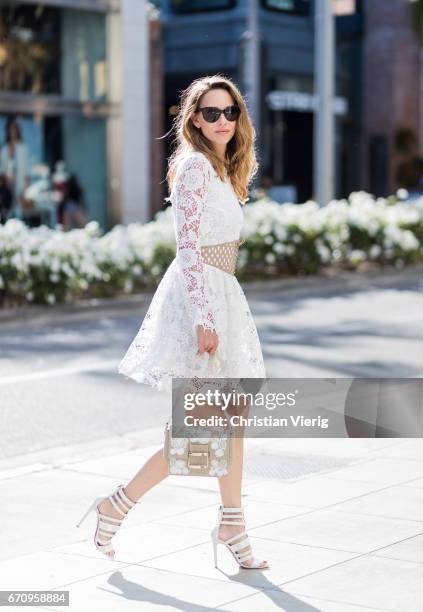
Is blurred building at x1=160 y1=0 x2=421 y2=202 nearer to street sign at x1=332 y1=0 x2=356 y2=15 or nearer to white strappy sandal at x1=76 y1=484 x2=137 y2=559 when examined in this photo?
street sign at x1=332 y1=0 x2=356 y2=15

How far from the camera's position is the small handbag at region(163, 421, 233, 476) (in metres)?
5.07

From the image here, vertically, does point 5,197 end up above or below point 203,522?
above

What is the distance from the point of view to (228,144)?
5.39 metres

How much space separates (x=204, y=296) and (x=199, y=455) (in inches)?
24.4

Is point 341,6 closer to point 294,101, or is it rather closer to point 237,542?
point 294,101

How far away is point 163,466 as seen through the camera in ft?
17.1

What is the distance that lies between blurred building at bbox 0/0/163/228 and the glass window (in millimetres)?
19

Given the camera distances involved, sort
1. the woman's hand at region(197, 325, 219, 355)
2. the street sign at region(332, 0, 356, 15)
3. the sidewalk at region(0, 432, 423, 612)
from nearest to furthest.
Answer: the sidewalk at region(0, 432, 423, 612)
the woman's hand at region(197, 325, 219, 355)
the street sign at region(332, 0, 356, 15)

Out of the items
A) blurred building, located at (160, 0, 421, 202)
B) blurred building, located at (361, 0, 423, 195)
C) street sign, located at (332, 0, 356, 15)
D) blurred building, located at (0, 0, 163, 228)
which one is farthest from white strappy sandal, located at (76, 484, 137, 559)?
blurred building, located at (361, 0, 423, 195)

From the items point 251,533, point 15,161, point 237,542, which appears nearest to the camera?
point 237,542

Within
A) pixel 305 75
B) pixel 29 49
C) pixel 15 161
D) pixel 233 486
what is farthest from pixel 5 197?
pixel 233 486

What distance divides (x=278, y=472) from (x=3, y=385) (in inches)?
158

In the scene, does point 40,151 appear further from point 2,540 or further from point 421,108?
point 2,540

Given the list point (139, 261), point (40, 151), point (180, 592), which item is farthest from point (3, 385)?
point (40, 151)
